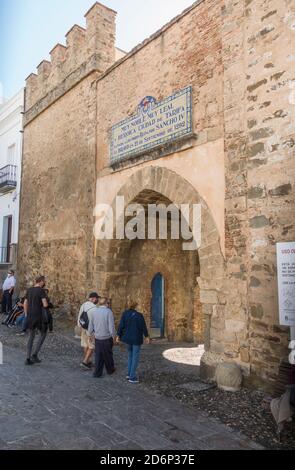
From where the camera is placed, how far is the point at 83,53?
9773mm

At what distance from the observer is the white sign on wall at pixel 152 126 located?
640 centimetres

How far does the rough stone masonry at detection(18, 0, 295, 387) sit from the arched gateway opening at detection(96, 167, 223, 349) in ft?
0.09

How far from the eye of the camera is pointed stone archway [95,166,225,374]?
5645 mm

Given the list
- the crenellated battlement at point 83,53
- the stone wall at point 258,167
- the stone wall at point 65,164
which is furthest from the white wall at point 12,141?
the stone wall at point 258,167

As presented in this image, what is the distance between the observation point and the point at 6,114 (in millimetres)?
14742

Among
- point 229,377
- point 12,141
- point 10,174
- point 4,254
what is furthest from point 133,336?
point 12,141

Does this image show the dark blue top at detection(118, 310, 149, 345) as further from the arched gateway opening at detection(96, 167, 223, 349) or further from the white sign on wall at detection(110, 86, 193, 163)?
the white sign on wall at detection(110, 86, 193, 163)

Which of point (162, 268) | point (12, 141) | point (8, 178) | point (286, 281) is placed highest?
point (12, 141)

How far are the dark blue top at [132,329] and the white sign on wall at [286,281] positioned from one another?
2.02m

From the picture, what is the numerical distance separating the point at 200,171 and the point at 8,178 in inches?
398

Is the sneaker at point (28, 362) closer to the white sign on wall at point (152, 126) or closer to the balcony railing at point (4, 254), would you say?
the white sign on wall at point (152, 126)

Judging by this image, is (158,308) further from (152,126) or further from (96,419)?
(96,419)

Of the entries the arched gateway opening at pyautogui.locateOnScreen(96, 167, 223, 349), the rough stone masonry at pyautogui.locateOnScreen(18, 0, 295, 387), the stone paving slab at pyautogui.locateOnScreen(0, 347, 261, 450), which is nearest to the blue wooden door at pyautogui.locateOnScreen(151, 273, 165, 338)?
the arched gateway opening at pyautogui.locateOnScreen(96, 167, 223, 349)
